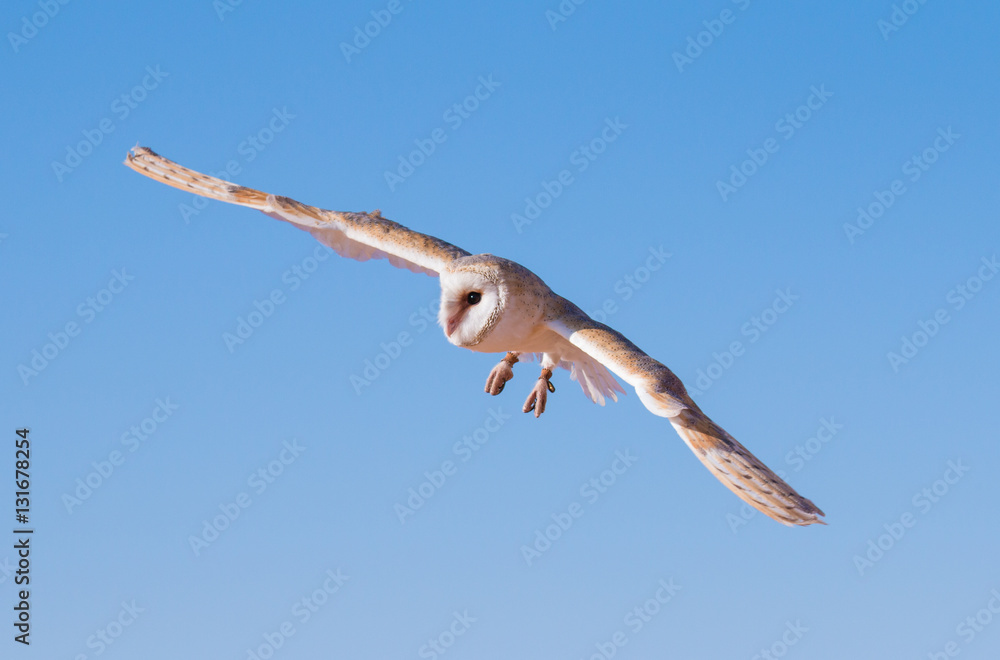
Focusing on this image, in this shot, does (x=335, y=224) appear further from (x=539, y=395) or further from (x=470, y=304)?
(x=539, y=395)

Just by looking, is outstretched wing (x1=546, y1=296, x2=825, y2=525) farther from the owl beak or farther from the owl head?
the owl beak

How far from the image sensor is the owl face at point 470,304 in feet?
43.7

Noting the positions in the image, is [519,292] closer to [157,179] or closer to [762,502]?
[762,502]

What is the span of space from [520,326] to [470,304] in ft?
1.79

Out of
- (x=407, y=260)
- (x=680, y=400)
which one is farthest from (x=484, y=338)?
(x=680, y=400)

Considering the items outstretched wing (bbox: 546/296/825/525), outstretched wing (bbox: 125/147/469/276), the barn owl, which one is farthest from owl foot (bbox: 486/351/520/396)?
outstretched wing (bbox: 546/296/825/525)

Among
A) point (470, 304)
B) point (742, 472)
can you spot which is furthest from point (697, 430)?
point (470, 304)

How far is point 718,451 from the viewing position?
11109 millimetres

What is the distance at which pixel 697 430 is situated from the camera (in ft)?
37.1

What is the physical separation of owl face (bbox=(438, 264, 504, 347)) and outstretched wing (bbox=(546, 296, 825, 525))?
0.83 metres

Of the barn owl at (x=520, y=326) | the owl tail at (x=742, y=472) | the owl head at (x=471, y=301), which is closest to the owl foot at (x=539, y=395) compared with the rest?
the barn owl at (x=520, y=326)

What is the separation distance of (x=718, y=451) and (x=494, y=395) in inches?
163

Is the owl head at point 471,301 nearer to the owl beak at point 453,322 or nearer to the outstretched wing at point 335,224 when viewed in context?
the owl beak at point 453,322

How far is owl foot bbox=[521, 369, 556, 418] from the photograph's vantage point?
48.3ft
